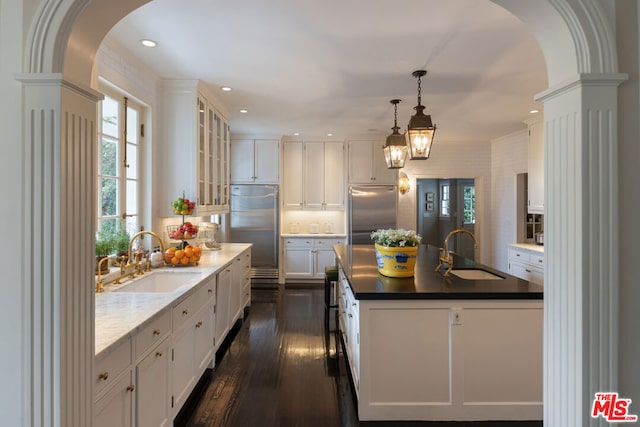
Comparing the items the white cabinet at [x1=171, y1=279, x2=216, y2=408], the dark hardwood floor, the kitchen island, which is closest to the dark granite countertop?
the kitchen island

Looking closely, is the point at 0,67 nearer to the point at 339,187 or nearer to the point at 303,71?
the point at 303,71

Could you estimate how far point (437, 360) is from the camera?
227cm

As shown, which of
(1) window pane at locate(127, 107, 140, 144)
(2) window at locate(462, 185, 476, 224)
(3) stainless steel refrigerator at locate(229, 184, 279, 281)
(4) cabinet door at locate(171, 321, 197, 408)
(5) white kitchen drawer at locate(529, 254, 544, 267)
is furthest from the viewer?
(2) window at locate(462, 185, 476, 224)

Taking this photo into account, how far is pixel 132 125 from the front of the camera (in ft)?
10.5

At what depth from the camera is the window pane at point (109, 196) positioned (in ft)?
8.98

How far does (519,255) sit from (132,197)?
4839mm

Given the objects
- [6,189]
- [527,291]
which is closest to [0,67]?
[6,189]

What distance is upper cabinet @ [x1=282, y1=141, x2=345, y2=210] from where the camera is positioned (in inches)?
253

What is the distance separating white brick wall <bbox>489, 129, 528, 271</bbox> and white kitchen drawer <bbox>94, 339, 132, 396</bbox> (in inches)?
235

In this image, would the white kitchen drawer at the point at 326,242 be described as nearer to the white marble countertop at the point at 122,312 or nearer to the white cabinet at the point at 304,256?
the white cabinet at the point at 304,256

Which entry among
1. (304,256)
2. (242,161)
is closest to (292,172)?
(242,161)

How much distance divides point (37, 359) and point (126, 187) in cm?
235

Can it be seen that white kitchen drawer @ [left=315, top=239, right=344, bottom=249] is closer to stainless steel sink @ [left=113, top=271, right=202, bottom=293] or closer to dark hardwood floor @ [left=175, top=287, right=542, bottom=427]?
dark hardwood floor @ [left=175, top=287, right=542, bottom=427]

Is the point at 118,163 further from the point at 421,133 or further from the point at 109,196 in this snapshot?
the point at 421,133
